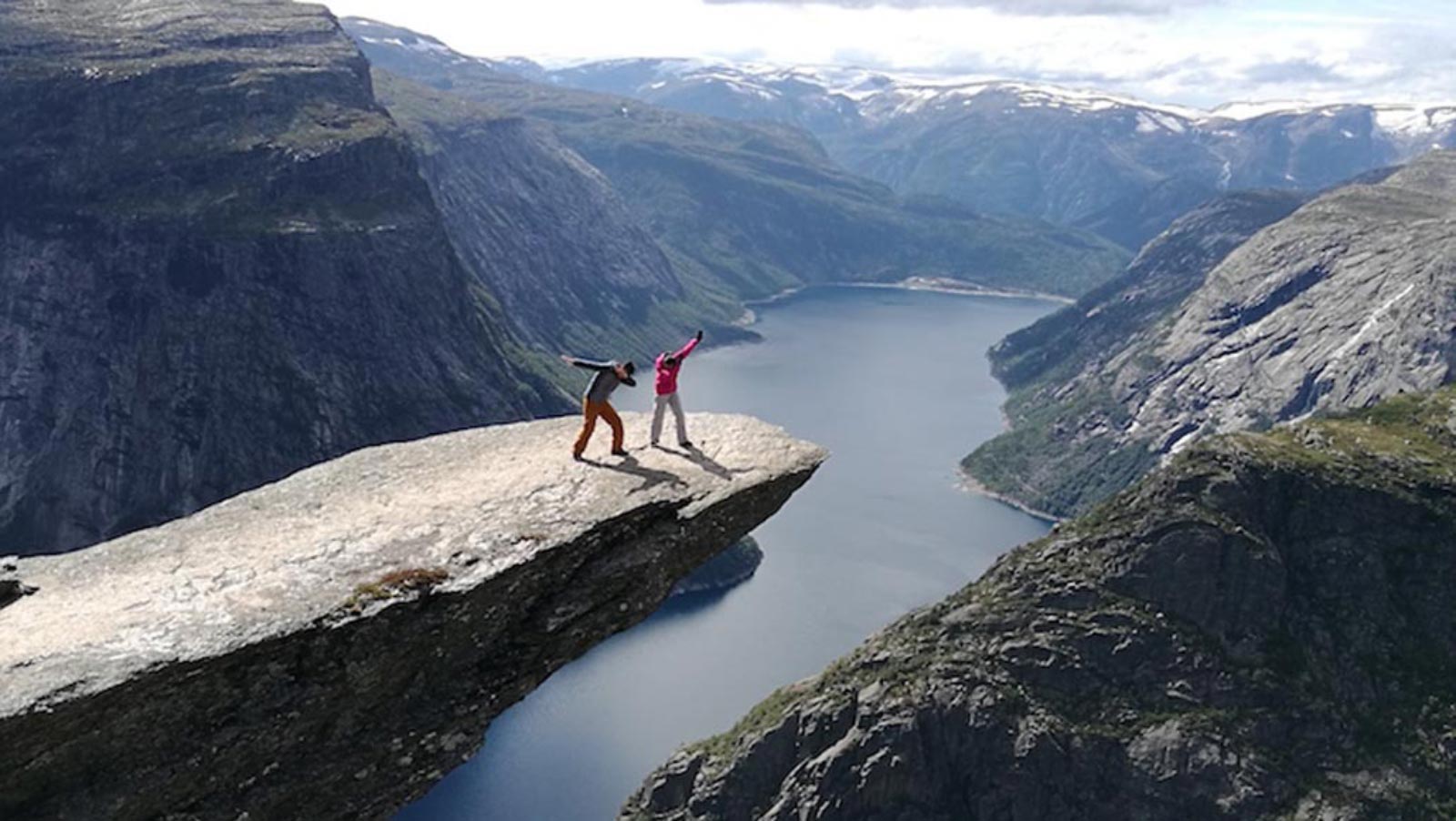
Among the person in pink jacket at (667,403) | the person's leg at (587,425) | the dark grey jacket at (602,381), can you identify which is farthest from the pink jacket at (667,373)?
the person's leg at (587,425)

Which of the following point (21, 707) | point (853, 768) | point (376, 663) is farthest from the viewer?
point (853, 768)

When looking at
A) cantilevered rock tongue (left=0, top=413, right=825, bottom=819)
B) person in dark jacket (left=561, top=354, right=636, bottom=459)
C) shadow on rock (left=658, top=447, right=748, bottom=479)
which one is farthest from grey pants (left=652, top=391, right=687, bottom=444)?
person in dark jacket (left=561, top=354, right=636, bottom=459)

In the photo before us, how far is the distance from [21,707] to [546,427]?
1767cm

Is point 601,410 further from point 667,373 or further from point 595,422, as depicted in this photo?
point 667,373

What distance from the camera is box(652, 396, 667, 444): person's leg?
Result: 3588 centimetres

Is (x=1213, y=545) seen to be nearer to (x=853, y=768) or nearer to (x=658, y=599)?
(x=853, y=768)

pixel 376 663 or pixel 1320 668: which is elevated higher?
pixel 376 663

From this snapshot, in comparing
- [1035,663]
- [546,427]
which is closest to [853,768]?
[1035,663]

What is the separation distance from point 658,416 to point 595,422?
2010mm

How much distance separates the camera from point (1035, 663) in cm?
15412

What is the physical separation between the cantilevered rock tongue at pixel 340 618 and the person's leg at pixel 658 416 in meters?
0.90

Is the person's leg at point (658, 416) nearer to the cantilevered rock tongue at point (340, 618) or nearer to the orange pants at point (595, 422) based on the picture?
the cantilevered rock tongue at point (340, 618)

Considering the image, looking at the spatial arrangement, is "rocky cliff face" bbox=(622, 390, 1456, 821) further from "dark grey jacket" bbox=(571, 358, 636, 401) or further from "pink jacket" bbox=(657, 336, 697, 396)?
"dark grey jacket" bbox=(571, 358, 636, 401)

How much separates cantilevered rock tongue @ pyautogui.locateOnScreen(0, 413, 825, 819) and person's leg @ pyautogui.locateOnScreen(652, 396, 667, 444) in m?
0.90
